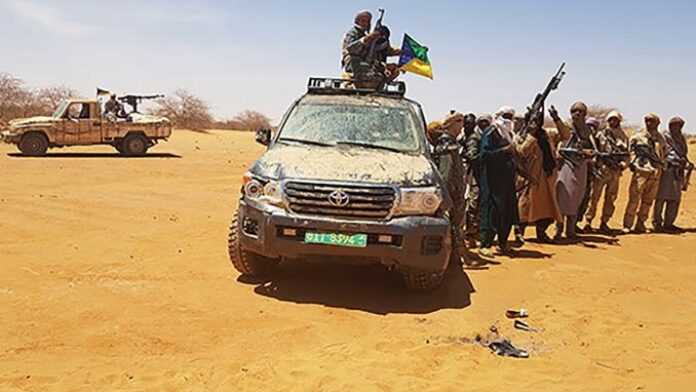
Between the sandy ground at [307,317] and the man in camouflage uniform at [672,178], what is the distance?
1.77m

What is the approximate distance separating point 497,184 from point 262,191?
3.54 m

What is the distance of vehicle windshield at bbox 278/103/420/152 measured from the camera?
7.11m

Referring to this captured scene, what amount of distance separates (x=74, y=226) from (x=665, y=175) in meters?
9.39

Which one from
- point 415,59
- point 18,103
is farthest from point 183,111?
point 415,59

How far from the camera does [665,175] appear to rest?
11750 mm

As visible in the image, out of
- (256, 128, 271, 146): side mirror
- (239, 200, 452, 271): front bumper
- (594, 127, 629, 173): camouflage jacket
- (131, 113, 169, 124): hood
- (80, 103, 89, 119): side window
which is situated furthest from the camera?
(131, 113, 169, 124): hood

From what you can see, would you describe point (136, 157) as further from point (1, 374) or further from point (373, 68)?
point (1, 374)

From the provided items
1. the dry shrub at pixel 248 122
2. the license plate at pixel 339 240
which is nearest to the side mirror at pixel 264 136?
the license plate at pixel 339 240

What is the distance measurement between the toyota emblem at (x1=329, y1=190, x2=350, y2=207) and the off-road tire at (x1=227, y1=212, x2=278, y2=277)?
41.1 inches

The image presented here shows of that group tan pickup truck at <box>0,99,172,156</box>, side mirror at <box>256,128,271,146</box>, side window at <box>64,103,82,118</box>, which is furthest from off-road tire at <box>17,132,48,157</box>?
side mirror at <box>256,128,271,146</box>

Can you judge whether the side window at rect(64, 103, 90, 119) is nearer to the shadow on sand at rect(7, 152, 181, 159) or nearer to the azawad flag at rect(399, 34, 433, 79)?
the shadow on sand at rect(7, 152, 181, 159)

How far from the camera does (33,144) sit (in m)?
21.5

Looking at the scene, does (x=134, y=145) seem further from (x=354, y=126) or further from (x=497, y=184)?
(x=354, y=126)

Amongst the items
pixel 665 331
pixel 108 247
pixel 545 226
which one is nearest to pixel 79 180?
pixel 108 247
